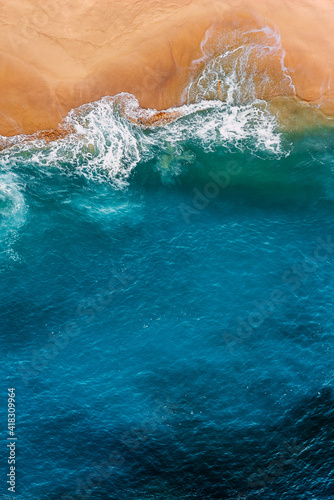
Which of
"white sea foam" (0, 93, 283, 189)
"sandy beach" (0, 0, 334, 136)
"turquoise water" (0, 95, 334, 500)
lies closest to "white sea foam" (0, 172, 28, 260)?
"turquoise water" (0, 95, 334, 500)

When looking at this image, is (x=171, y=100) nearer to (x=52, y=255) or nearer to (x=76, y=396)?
(x=52, y=255)

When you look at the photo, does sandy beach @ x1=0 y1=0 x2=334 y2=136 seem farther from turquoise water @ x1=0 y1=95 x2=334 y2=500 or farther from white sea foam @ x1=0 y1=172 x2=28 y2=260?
white sea foam @ x1=0 y1=172 x2=28 y2=260

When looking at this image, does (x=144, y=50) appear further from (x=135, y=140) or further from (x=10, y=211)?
(x=10, y=211)

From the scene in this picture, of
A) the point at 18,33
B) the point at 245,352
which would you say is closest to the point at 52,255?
the point at 245,352

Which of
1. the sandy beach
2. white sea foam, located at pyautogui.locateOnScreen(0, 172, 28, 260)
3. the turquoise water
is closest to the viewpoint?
the turquoise water

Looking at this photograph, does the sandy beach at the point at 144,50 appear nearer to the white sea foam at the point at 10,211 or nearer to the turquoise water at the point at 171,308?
the turquoise water at the point at 171,308

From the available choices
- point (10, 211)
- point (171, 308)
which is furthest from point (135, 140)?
point (171, 308)

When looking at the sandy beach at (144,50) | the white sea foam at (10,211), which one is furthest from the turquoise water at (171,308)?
the sandy beach at (144,50)
